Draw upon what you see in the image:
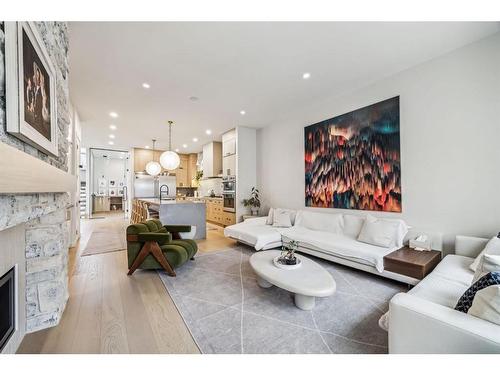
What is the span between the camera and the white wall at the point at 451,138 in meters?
2.39

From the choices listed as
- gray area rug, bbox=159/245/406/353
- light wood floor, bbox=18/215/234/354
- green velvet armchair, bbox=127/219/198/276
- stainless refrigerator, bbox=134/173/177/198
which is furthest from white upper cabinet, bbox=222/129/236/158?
light wood floor, bbox=18/215/234/354

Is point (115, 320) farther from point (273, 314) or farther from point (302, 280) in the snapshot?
point (302, 280)

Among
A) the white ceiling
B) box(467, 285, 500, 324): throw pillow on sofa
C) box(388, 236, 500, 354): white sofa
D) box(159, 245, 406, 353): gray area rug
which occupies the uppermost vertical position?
the white ceiling

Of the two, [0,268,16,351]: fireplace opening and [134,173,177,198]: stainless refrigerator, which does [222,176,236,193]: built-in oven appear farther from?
[0,268,16,351]: fireplace opening

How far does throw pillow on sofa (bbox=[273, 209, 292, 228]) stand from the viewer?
4270 millimetres

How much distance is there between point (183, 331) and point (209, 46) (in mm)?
3030

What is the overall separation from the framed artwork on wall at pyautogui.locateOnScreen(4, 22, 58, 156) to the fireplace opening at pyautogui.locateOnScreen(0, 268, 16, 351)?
930 mm

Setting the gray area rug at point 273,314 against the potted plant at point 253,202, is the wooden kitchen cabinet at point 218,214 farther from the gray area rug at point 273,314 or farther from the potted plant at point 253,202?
the gray area rug at point 273,314

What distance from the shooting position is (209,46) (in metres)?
2.47

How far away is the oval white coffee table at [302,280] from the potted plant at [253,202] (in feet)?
10.7

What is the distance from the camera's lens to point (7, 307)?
56.9 inches

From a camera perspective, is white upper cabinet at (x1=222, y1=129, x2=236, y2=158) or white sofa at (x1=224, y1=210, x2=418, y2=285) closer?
white sofa at (x1=224, y1=210, x2=418, y2=285)

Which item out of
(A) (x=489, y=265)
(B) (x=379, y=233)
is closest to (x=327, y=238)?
(B) (x=379, y=233)
